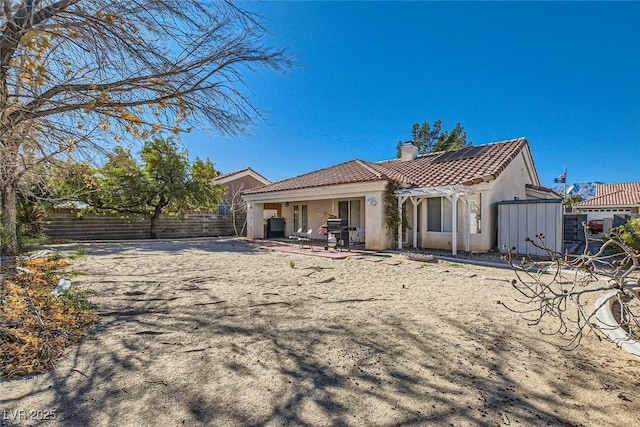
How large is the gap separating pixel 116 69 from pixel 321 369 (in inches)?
215

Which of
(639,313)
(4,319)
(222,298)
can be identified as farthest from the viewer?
(222,298)

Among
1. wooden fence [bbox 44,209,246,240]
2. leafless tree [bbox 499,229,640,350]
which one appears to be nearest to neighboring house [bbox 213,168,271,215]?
wooden fence [bbox 44,209,246,240]

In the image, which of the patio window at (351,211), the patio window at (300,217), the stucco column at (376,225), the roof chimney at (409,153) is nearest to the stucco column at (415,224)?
the stucco column at (376,225)

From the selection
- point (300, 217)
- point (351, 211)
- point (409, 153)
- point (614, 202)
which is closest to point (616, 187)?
point (614, 202)

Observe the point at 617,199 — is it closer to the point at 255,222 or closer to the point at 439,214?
the point at 439,214

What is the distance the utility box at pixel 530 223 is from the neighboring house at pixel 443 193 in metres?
0.59

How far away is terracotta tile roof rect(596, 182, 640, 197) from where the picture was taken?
124 feet

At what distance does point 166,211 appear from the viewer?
23.2 meters

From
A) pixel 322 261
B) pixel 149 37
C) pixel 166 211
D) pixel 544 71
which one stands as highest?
pixel 544 71

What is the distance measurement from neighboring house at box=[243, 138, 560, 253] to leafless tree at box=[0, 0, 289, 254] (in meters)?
9.30

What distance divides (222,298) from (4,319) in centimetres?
321

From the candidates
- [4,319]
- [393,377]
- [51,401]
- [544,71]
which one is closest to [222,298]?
[4,319]

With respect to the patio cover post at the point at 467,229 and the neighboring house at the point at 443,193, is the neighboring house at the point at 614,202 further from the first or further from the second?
the patio cover post at the point at 467,229

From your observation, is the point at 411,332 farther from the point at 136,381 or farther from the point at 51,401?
the point at 51,401
